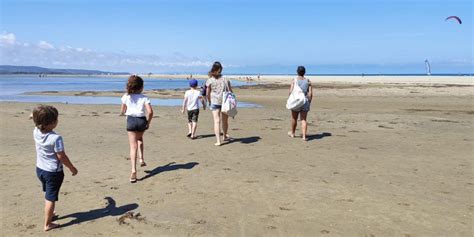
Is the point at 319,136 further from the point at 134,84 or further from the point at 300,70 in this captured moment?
the point at 134,84

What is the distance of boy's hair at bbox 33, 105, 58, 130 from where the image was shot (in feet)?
15.4

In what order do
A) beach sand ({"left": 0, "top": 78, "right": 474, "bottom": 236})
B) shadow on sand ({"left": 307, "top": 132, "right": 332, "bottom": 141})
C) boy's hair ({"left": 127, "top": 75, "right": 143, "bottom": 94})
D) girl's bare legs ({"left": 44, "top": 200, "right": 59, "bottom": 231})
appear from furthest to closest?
1. shadow on sand ({"left": 307, "top": 132, "right": 332, "bottom": 141})
2. boy's hair ({"left": 127, "top": 75, "right": 143, "bottom": 94})
3. beach sand ({"left": 0, "top": 78, "right": 474, "bottom": 236})
4. girl's bare legs ({"left": 44, "top": 200, "right": 59, "bottom": 231})

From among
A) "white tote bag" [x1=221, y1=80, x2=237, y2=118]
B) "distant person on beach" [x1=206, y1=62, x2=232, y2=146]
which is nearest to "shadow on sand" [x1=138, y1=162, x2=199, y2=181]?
"distant person on beach" [x1=206, y1=62, x2=232, y2=146]

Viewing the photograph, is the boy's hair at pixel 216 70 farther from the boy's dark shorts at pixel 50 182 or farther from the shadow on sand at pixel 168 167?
the boy's dark shorts at pixel 50 182

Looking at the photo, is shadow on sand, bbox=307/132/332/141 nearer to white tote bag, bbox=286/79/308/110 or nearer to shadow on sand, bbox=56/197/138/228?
white tote bag, bbox=286/79/308/110

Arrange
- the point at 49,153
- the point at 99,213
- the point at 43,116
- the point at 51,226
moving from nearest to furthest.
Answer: the point at 43,116 < the point at 49,153 < the point at 51,226 < the point at 99,213

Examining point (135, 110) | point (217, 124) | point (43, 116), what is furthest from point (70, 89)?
point (43, 116)

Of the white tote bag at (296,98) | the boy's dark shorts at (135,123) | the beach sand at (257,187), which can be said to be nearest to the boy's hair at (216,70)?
the beach sand at (257,187)

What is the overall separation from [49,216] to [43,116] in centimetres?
119

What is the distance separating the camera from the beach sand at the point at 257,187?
5.00 m

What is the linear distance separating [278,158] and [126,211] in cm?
408

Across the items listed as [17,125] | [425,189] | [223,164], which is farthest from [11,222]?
[17,125]

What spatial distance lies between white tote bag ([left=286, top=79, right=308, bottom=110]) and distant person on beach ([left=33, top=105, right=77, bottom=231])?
693 cm

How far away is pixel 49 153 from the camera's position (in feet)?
15.8
